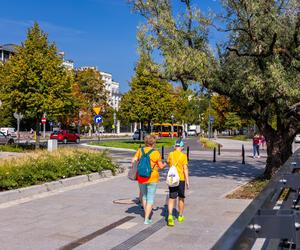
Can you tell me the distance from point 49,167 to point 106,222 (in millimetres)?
5176

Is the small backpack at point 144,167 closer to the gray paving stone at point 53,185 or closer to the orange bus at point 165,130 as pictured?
the gray paving stone at point 53,185

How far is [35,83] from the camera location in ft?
93.9

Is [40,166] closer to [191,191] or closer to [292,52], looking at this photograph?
[191,191]

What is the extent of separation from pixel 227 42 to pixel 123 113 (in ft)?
116

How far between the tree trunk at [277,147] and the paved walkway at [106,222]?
1.89m

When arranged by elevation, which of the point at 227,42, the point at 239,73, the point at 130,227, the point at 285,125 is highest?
the point at 227,42

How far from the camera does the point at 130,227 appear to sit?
8.09 m

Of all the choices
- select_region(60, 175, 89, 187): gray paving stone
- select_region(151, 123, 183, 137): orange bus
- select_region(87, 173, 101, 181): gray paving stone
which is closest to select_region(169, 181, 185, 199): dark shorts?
select_region(60, 175, 89, 187): gray paving stone

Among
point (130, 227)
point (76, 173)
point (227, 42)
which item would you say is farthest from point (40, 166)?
point (227, 42)

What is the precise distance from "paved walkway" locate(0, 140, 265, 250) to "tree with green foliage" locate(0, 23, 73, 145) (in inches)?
647

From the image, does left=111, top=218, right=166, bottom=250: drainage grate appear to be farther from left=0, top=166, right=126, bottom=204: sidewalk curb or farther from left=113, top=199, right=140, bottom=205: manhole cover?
left=0, top=166, right=126, bottom=204: sidewalk curb

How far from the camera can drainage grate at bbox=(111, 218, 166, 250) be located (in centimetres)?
679

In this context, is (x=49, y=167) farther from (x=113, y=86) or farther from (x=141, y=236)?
(x=113, y=86)

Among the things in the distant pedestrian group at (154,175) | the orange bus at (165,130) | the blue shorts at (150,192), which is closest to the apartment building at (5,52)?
the orange bus at (165,130)
